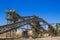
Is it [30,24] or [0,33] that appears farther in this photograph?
[30,24]

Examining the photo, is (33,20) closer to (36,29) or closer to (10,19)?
(36,29)

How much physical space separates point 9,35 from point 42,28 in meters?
7.27

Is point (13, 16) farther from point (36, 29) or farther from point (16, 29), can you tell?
point (36, 29)

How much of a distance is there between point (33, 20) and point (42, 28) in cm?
259

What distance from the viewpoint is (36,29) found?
3847cm

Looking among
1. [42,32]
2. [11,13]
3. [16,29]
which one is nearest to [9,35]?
[16,29]

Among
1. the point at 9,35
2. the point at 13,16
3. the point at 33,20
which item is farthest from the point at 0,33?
the point at 33,20

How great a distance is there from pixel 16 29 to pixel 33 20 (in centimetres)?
419

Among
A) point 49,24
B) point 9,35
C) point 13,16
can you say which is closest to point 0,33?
point 9,35

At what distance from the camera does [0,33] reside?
3562 centimetres

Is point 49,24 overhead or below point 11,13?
below

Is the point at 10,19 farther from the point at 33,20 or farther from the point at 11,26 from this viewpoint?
the point at 33,20

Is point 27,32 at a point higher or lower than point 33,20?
lower

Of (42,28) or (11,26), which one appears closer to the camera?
(11,26)
